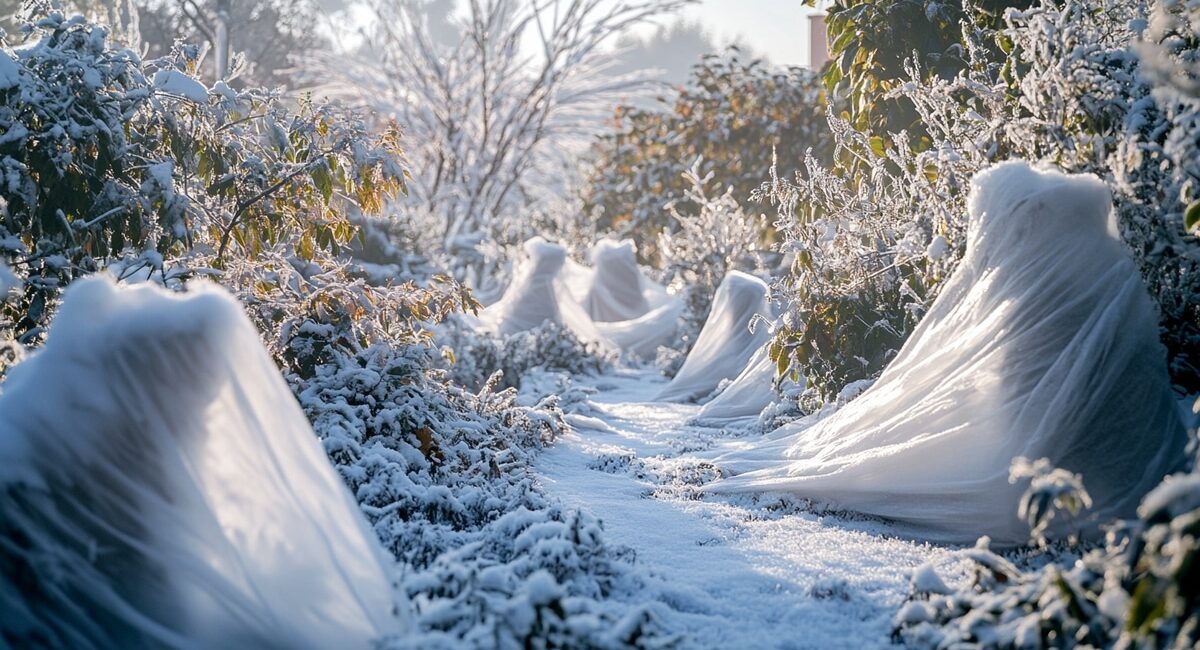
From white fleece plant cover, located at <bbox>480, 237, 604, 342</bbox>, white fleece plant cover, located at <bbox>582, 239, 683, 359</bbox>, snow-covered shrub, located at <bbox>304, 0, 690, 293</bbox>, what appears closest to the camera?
white fleece plant cover, located at <bbox>480, 237, 604, 342</bbox>

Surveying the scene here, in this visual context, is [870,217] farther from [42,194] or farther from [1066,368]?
[42,194]

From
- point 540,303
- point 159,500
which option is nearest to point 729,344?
point 540,303

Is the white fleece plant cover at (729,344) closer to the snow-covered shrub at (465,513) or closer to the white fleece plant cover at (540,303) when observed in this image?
the snow-covered shrub at (465,513)

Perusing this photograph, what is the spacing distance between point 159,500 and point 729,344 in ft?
24.9

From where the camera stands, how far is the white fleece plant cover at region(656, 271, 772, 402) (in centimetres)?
935

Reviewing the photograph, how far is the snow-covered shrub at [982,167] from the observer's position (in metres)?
3.78

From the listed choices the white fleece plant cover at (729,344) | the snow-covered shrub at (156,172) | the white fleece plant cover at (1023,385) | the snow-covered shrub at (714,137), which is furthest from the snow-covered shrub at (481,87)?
the white fleece plant cover at (1023,385)

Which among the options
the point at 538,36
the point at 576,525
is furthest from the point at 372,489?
the point at 538,36

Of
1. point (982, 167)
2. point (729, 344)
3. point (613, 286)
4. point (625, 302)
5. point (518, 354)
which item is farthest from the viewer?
point (625, 302)

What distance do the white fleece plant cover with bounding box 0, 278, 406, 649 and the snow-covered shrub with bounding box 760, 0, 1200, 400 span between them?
2551mm

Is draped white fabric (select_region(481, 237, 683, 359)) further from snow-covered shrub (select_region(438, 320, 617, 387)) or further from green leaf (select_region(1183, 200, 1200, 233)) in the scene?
green leaf (select_region(1183, 200, 1200, 233))

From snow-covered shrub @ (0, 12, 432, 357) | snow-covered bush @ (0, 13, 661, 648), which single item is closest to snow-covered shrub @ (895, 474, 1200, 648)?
snow-covered bush @ (0, 13, 661, 648)

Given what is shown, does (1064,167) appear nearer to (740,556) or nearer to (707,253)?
(740,556)

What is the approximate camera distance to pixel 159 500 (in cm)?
230
